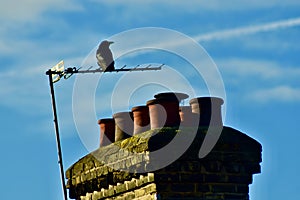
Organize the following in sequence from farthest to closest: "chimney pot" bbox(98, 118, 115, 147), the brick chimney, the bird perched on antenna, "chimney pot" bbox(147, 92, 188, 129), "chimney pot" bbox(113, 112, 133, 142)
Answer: the bird perched on antenna < "chimney pot" bbox(98, 118, 115, 147) < "chimney pot" bbox(113, 112, 133, 142) < "chimney pot" bbox(147, 92, 188, 129) < the brick chimney

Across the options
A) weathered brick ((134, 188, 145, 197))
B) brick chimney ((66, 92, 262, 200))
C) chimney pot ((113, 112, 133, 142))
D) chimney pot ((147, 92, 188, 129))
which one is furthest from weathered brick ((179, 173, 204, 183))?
chimney pot ((113, 112, 133, 142))

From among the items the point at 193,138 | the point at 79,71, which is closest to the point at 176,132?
the point at 193,138

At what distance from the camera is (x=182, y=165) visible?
8.52 metres

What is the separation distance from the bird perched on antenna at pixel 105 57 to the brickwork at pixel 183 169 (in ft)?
3.69

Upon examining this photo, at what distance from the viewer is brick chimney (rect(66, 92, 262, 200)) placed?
27.9 feet

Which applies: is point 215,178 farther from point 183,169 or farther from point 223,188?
point 183,169

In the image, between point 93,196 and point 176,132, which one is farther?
point 93,196

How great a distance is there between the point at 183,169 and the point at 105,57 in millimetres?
2122

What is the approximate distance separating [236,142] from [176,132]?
0.62 meters

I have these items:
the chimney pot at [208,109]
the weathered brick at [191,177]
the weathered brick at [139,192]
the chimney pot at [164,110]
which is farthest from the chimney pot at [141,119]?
the weathered brick at [191,177]

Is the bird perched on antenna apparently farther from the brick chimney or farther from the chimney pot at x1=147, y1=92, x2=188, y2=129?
the chimney pot at x1=147, y1=92, x2=188, y2=129

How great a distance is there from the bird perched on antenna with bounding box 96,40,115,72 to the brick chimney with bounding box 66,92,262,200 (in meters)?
1.09

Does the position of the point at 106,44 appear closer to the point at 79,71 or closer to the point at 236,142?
the point at 79,71

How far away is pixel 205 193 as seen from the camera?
862 centimetres
